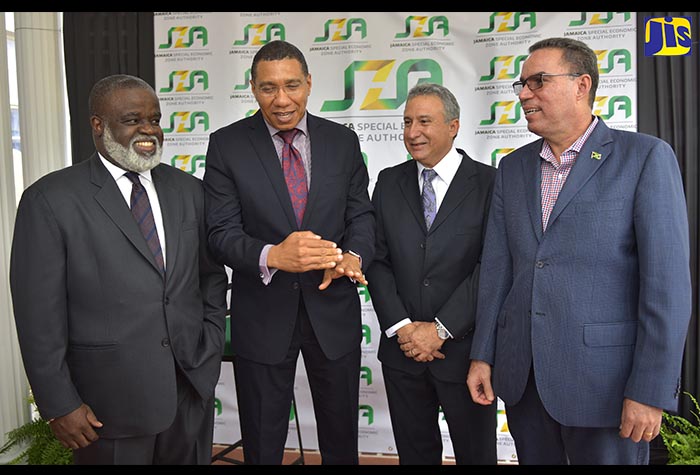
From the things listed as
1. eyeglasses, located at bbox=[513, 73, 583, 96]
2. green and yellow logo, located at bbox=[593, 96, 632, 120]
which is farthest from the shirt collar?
green and yellow logo, located at bbox=[593, 96, 632, 120]

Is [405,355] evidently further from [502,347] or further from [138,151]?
[138,151]

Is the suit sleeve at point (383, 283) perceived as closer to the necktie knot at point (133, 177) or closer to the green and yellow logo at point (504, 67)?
the necktie knot at point (133, 177)

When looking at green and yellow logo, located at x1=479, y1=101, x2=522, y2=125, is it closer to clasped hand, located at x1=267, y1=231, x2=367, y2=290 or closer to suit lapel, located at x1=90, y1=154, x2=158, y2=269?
clasped hand, located at x1=267, y1=231, x2=367, y2=290

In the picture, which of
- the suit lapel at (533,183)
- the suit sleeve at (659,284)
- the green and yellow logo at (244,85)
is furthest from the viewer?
the green and yellow logo at (244,85)

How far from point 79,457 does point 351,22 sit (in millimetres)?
3067

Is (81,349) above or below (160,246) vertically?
below

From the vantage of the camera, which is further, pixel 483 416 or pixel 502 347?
pixel 483 416

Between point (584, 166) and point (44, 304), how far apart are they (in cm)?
175

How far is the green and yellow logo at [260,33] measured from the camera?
425cm

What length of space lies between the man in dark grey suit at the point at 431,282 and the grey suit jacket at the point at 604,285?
1.34 feet

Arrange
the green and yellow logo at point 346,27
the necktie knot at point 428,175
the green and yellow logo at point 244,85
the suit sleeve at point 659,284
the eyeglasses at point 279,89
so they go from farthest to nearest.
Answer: the green and yellow logo at point 244,85, the green and yellow logo at point 346,27, the necktie knot at point 428,175, the eyeglasses at point 279,89, the suit sleeve at point 659,284

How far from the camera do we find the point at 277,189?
8.20 feet

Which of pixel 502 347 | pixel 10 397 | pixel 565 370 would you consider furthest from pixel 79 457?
pixel 10 397

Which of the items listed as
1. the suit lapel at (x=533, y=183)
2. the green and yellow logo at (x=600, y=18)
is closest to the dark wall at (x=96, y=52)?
the green and yellow logo at (x=600, y=18)
